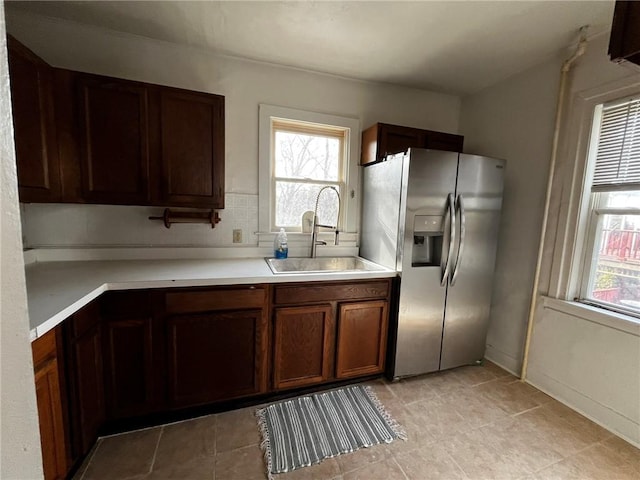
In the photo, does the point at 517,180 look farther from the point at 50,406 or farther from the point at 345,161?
the point at 50,406

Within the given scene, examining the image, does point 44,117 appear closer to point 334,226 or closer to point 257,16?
point 257,16

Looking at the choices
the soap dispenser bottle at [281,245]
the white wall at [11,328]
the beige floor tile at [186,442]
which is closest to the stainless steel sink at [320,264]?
the soap dispenser bottle at [281,245]

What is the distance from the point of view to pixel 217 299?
66.4 inches

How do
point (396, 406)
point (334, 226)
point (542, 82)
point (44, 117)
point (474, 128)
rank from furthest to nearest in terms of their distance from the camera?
point (474, 128) < point (334, 226) < point (542, 82) < point (396, 406) < point (44, 117)

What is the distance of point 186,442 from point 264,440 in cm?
44

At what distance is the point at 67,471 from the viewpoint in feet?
4.12

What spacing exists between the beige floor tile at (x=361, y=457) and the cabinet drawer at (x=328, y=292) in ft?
2.86

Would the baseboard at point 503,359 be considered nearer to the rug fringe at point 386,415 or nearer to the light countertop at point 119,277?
the rug fringe at point 386,415

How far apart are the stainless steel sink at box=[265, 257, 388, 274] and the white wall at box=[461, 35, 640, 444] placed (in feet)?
4.08

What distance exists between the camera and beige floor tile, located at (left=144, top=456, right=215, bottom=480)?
137cm

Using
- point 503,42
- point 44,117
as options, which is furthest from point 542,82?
point 44,117

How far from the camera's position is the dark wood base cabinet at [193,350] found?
1269mm

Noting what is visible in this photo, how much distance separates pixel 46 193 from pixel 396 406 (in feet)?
8.38

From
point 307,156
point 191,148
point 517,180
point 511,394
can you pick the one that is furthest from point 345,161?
point 511,394
